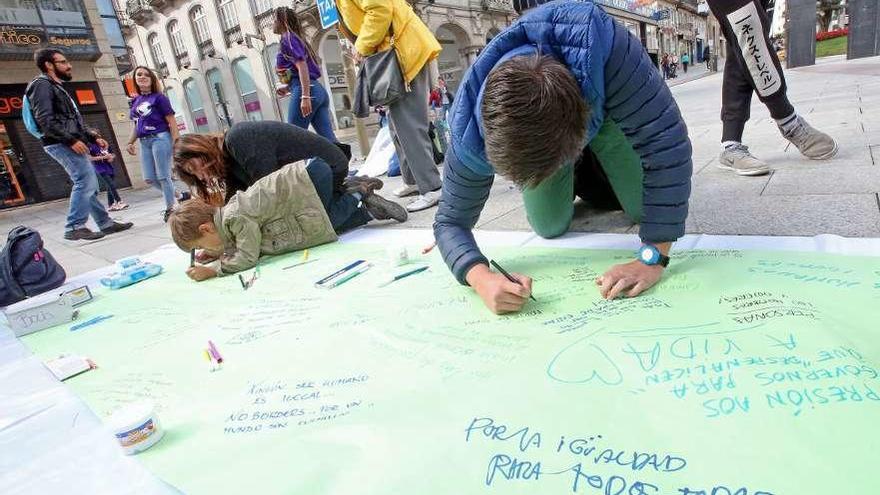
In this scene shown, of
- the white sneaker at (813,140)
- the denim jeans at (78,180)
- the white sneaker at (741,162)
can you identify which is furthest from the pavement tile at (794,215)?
the denim jeans at (78,180)

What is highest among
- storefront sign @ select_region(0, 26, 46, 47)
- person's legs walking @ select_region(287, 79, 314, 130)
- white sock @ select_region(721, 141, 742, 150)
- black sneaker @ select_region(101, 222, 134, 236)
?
storefront sign @ select_region(0, 26, 46, 47)

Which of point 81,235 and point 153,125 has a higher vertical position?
Result: point 153,125

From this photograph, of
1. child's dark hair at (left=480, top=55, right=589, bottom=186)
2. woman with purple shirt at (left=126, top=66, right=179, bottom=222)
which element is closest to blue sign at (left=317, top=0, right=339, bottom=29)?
woman with purple shirt at (left=126, top=66, right=179, bottom=222)

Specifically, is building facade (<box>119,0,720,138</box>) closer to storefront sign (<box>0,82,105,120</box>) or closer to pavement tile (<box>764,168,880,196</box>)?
storefront sign (<box>0,82,105,120</box>)

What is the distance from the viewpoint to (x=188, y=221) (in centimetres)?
184

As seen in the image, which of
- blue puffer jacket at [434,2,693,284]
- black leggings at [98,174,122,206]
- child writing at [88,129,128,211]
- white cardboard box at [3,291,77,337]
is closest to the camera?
blue puffer jacket at [434,2,693,284]

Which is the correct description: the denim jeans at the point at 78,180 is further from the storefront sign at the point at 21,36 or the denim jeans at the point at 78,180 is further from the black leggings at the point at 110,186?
the storefront sign at the point at 21,36

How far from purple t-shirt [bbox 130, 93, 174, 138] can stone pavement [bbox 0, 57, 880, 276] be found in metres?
0.76

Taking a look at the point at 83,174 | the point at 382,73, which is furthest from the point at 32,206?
the point at 382,73

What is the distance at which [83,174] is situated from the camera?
10.9 ft

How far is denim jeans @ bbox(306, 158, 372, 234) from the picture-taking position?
2084 millimetres

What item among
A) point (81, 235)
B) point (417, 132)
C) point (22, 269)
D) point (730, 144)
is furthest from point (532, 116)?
point (81, 235)

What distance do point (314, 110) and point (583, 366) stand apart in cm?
312

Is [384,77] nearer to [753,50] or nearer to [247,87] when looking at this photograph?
[753,50]
